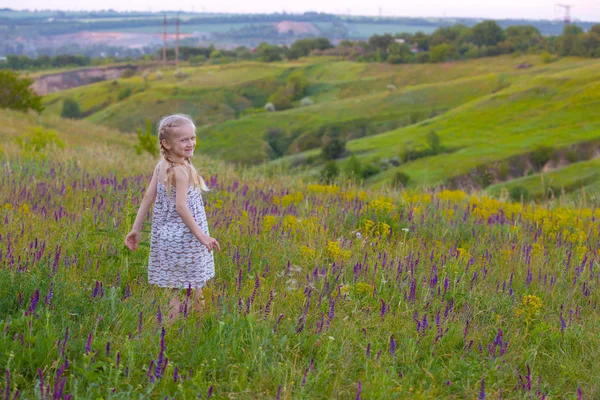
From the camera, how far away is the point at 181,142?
4.17 metres

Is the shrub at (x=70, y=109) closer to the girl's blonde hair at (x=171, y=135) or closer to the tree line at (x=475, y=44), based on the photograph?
the tree line at (x=475, y=44)

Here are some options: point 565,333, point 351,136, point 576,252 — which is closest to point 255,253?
point 565,333

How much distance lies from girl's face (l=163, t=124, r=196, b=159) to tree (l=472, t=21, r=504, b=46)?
13908 cm

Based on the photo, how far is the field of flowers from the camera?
9.84 feet

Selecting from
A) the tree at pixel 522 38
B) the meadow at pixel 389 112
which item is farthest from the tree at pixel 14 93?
the tree at pixel 522 38

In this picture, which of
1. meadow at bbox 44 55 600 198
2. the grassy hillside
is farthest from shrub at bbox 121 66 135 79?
the grassy hillside

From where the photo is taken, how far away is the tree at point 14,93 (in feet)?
152

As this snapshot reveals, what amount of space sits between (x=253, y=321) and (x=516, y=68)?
355ft

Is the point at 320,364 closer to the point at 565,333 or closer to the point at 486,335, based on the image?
the point at 486,335

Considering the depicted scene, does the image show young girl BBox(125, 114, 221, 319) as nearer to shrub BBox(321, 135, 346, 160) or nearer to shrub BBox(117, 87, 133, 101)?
shrub BBox(321, 135, 346, 160)

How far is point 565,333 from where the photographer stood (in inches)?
149

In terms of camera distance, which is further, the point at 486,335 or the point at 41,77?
the point at 41,77

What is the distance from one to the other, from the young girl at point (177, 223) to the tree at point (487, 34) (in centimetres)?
13909

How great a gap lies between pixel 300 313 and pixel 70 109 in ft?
392
